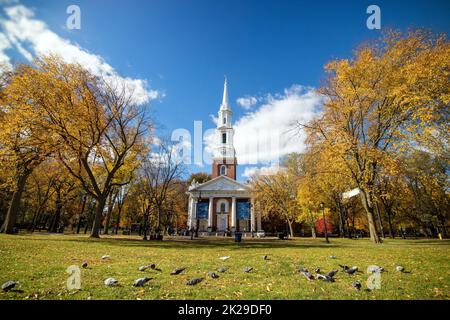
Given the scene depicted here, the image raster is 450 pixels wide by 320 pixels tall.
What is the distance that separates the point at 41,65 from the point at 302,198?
31.6 metres

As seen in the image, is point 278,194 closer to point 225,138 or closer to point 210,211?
point 210,211

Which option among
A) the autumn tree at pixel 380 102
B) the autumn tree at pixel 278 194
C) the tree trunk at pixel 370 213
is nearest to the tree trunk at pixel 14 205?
the autumn tree at pixel 380 102

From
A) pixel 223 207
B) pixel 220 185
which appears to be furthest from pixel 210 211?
pixel 220 185

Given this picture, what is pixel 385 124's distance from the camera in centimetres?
1645

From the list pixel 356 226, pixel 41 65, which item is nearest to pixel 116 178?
pixel 41 65

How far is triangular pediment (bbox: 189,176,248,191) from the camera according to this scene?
47825 millimetres

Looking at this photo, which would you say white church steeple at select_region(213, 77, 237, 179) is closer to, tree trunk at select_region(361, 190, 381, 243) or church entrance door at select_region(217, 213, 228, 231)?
church entrance door at select_region(217, 213, 228, 231)

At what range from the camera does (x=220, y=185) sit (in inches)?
1906

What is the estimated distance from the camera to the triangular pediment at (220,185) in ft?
157

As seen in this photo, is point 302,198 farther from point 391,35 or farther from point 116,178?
point 116,178

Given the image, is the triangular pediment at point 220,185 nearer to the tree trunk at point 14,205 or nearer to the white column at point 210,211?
the white column at point 210,211

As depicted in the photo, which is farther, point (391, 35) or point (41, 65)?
point (391, 35)

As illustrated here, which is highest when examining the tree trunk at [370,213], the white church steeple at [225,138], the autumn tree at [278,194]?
the white church steeple at [225,138]

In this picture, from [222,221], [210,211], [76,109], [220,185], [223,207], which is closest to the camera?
[76,109]
